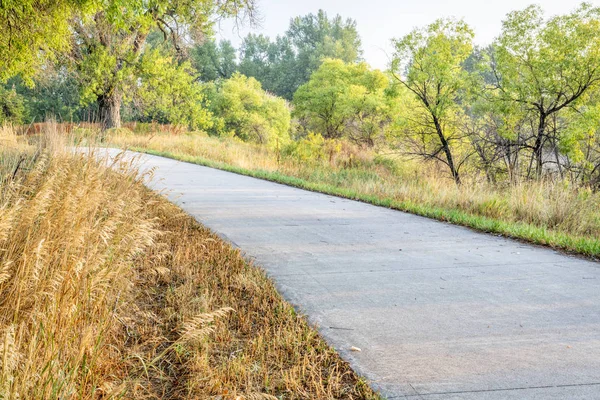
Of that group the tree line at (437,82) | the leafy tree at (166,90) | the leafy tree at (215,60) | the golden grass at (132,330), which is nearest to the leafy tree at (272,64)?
the leafy tree at (215,60)

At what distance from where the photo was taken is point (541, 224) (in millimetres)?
7172

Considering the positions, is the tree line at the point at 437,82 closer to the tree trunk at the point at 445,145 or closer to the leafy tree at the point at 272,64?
the tree trunk at the point at 445,145

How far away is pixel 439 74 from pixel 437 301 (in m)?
13.4

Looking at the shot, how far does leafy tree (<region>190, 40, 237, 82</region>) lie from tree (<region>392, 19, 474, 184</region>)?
1925 inches

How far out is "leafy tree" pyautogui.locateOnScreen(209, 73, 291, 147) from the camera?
36.8m

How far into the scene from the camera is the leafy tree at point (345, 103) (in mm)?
29156

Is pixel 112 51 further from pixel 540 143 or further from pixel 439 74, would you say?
pixel 540 143

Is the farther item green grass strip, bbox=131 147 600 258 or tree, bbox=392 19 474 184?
tree, bbox=392 19 474 184

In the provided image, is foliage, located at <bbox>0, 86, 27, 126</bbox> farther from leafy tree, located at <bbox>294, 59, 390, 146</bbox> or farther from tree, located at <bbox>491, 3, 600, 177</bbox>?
tree, located at <bbox>491, 3, 600, 177</bbox>

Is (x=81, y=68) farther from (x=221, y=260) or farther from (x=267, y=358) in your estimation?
(x=267, y=358)

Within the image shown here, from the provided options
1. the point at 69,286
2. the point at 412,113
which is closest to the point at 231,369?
the point at 69,286

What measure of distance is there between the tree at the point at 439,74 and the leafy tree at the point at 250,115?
20456 millimetres

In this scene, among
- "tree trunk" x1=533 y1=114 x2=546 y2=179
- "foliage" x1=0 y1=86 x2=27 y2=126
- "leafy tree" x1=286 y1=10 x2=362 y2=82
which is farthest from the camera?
"leafy tree" x1=286 y1=10 x2=362 y2=82

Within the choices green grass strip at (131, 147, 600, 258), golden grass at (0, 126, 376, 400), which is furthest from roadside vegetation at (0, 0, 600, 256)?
golden grass at (0, 126, 376, 400)
